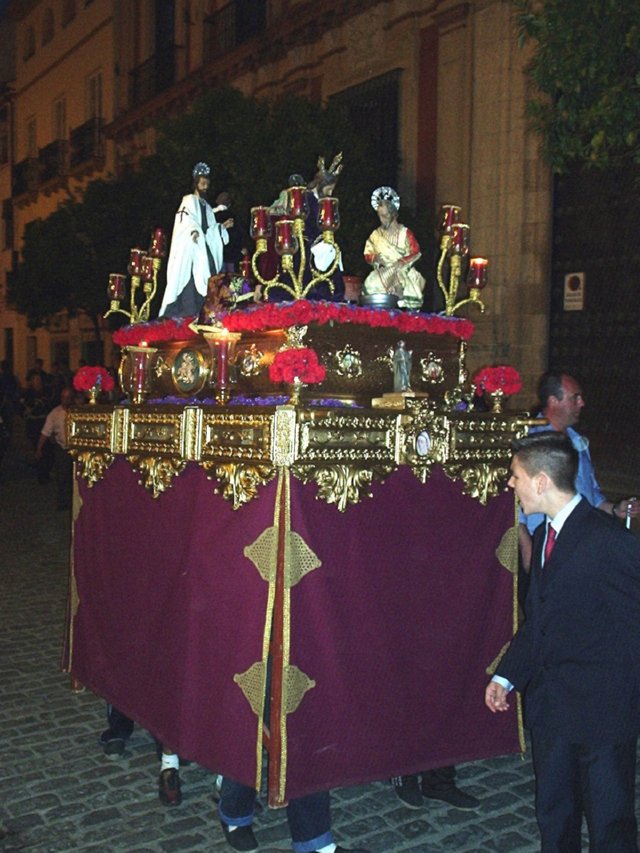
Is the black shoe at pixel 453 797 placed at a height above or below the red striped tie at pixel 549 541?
below

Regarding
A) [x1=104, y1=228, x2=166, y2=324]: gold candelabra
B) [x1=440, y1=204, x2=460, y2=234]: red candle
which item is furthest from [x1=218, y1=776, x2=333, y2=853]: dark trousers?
[x1=104, y1=228, x2=166, y2=324]: gold candelabra

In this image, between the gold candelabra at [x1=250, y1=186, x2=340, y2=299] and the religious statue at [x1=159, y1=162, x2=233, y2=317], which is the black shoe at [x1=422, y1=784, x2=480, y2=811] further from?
the religious statue at [x1=159, y1=162, x2=233, y2=317]

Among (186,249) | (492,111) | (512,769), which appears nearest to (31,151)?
(492,111)

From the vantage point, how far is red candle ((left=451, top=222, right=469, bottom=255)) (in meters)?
4.27

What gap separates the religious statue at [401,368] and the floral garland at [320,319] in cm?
13

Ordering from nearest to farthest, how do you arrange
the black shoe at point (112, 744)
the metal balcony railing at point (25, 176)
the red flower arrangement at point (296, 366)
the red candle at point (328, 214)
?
the red flower arrangement at point (296, 366)
the red candle at point (328, 214)
the black shoe at point (112, 744)
the metal balcony railing at point (25, 176)

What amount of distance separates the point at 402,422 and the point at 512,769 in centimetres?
208

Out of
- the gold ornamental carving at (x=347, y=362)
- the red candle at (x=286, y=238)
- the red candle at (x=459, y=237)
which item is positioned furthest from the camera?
the red candle at (x=459, y=237)

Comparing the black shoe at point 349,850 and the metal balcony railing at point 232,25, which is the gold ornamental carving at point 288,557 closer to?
the black shoe at point 349,850

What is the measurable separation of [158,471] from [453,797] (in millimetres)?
2115

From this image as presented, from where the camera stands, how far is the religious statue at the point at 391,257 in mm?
4312

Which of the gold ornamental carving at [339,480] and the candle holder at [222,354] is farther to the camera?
the candle holder at [222,354]

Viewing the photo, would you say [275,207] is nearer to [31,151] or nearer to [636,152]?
[636,152]

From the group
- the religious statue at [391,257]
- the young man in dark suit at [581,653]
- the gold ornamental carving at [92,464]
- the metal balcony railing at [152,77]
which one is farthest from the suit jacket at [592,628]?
the metal balcony railing at [152,77]
